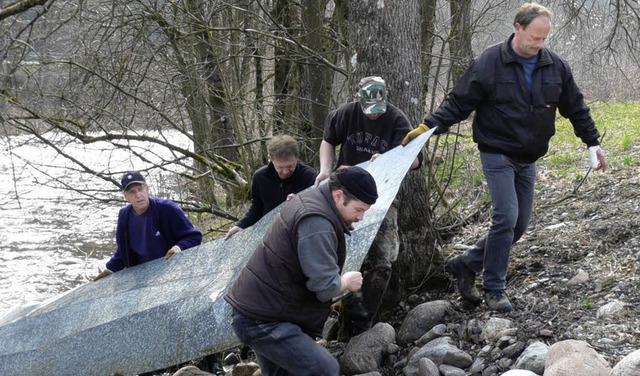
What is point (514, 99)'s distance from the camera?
466 centimetres

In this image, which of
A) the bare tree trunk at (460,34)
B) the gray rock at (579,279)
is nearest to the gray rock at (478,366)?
the gray rock at (579,279)

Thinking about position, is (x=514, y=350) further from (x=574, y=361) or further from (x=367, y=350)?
(x=367, y=350)

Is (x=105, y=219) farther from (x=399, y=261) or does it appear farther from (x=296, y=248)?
(x=296, y=248)

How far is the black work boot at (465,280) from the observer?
519 cm

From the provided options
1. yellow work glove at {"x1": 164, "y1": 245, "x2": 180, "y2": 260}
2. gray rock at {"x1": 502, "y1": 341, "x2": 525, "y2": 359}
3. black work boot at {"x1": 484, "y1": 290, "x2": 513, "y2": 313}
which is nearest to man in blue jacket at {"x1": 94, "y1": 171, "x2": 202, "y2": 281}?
yellow work glove at {"x1": 164, "y1": 245, "x2": 180, "y2": 260}

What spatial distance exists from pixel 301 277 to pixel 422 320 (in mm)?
1881

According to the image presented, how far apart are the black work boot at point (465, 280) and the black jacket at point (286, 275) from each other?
169 cm

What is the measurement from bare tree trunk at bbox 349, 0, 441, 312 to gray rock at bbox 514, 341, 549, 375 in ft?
5.10

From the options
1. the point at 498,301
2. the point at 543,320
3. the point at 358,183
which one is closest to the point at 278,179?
the point at 498,301

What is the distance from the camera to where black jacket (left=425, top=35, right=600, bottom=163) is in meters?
4.67

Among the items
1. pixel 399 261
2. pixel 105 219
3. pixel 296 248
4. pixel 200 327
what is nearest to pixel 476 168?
pixel 399 261

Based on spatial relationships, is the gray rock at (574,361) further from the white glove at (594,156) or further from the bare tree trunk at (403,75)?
the bare tree trunk at (403,75)

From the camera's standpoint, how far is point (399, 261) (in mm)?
5871

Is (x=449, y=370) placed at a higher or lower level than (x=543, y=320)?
lower
